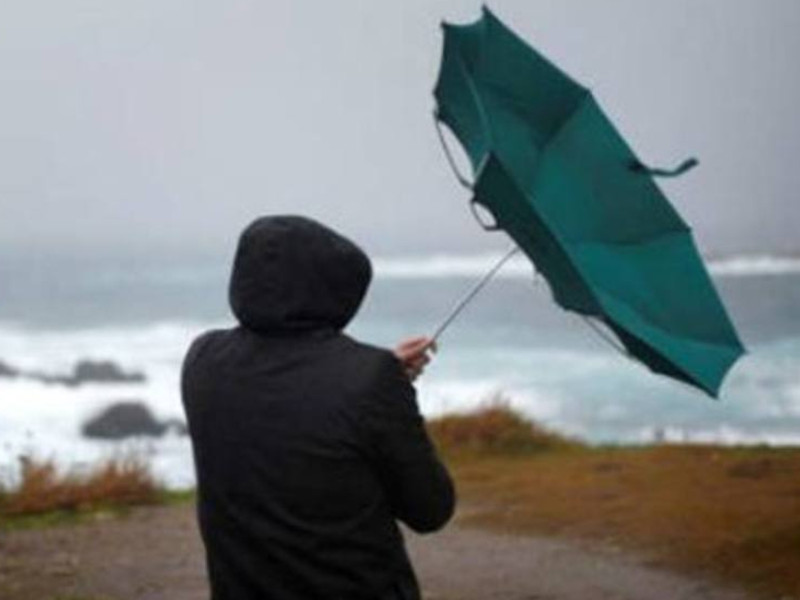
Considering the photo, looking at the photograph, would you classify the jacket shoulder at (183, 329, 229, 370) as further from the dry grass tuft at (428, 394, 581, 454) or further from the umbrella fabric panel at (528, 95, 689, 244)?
the dry grass tuft at (428, 394, 581, 454)

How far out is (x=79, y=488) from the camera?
432 inches

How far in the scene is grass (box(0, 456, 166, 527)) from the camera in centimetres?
1069

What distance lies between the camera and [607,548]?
8469 millimetres

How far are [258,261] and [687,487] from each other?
7773 millimetres

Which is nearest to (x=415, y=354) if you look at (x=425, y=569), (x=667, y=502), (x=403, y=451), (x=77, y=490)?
(x=403, y=451)

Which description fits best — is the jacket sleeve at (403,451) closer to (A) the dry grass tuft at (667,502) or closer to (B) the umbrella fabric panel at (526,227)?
(B) the umbrella fabric panel at (526,227)

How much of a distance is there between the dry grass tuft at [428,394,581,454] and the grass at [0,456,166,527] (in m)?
2.64

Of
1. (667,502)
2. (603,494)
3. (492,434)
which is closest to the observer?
(667,502)

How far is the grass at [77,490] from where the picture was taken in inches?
421

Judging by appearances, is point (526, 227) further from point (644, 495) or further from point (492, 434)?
point (492, 434)

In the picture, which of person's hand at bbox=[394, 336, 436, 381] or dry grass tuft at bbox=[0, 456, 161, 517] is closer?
person's hand at bbox=[394, 336, 436, 381]

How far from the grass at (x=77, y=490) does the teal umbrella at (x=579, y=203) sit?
6.74m

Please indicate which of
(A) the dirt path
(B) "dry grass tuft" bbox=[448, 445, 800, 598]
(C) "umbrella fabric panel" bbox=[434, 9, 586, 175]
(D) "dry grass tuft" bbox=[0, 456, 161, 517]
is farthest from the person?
(D) "dry grass tuft" bbox=[0, 456, 161, 517]

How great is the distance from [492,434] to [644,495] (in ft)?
9.58
